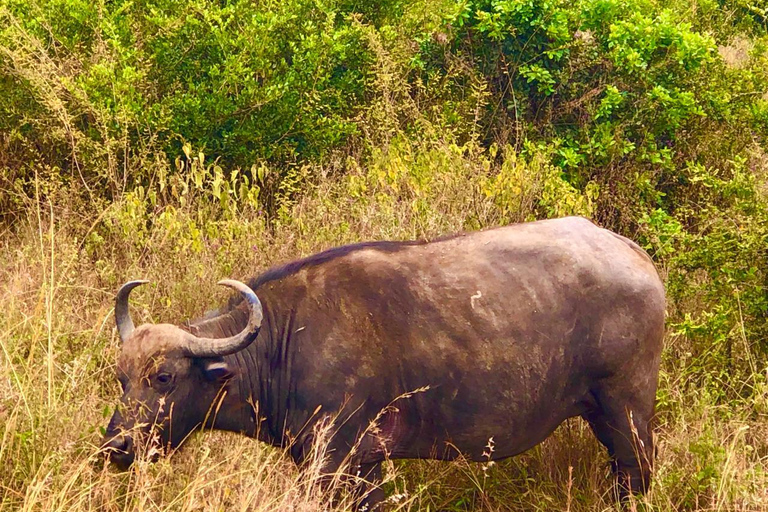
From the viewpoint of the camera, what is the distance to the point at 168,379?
4.41 meters

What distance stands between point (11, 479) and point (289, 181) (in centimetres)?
370

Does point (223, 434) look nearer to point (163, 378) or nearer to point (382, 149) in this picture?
point (163, 378)

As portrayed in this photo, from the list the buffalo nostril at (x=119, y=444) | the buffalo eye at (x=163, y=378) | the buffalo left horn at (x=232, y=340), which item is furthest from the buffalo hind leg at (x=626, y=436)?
the buffalo nostril at (x=119, y=444)

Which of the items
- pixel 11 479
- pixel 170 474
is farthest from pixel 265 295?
pixel 11 479

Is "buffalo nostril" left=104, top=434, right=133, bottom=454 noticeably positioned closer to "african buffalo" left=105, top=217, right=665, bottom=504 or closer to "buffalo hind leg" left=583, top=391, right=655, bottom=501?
"african buffalo" left=105, top=217, right=665, bottom=504

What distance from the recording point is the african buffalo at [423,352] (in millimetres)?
4418

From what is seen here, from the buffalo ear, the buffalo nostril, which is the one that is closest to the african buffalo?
the buffalo ear

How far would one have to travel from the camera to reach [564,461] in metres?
5.21

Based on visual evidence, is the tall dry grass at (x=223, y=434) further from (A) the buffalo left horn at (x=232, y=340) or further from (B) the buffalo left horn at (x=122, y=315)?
(A) the buffalo left horn at (x=232, y=340)

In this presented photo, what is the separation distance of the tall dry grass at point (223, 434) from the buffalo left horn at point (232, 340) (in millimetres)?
541

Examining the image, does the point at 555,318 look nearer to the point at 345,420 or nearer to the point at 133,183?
the point at 345,420

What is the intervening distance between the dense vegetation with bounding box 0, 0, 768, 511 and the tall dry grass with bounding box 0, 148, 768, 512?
0.03 metres

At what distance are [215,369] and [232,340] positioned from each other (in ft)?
0.67

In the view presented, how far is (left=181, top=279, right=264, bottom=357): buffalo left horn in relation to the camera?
4277mm
